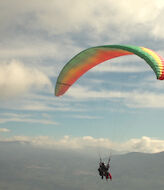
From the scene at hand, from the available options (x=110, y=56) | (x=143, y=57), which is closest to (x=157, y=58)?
(x=143, y=57)

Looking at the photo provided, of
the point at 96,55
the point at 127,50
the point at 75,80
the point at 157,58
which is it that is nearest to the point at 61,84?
the point at 75,80

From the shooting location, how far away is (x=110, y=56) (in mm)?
32250

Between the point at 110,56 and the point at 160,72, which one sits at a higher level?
the point at 110,56

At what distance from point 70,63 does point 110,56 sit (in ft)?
15.6

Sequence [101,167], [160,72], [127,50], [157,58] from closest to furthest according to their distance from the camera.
Answer: [160,72]
[157,58]
[127,50]
[101,167]

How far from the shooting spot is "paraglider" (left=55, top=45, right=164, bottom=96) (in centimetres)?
2502

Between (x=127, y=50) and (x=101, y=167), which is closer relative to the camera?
(x=127, y=50)

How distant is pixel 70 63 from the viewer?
32469mm

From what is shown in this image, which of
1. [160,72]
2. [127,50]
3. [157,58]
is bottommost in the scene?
[160,72]

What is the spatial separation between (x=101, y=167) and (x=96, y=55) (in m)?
12.7

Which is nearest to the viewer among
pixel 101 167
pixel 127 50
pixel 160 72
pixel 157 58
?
pixel 160 72

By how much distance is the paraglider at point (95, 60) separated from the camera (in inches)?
985

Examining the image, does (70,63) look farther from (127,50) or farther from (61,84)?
(127,50)

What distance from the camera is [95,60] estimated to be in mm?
33156
